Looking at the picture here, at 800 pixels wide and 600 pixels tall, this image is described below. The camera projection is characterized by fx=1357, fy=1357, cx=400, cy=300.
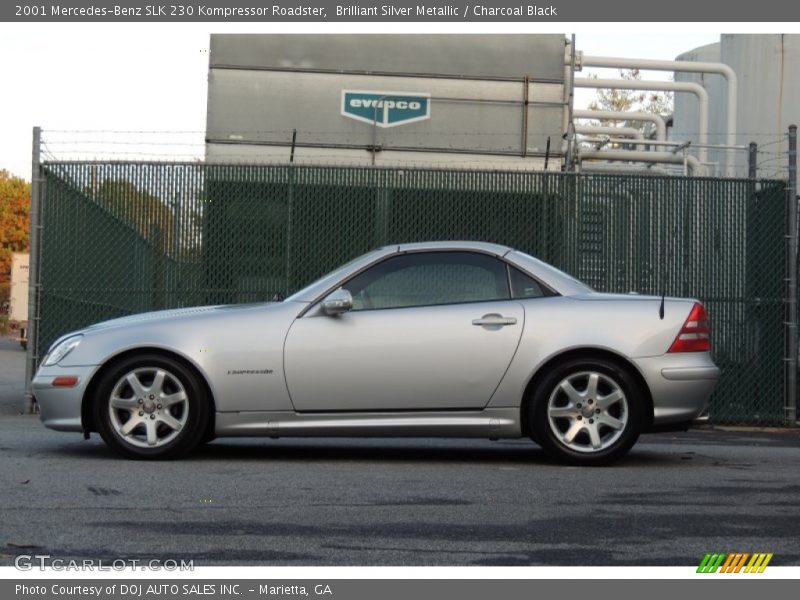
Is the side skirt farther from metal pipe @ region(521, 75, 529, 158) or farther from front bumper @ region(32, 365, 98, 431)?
metal pipe @ region(521, 75, 529, 158)

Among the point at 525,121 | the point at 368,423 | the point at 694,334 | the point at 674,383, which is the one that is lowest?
the point at 368,423

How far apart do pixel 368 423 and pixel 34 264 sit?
5.65m

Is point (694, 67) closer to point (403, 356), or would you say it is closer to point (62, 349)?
point (403, 356)

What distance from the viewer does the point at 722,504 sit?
6.70m

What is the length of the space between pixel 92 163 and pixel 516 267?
19.1 ft

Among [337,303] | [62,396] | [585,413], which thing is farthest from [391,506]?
[62,396]

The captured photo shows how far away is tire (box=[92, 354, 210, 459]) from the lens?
817 centimetres

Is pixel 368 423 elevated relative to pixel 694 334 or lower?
lower

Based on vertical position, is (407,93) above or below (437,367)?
above

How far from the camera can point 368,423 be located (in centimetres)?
820

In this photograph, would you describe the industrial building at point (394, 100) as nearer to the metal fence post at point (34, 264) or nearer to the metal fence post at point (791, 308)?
the metal fence post at point (791, 308)

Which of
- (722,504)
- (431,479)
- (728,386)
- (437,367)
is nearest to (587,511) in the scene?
(722,504)

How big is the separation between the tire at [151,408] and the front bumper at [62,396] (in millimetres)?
115

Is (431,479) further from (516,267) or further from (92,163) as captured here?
(92,163)
